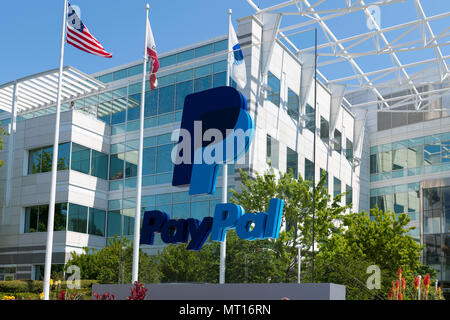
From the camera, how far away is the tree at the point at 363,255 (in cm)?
2581

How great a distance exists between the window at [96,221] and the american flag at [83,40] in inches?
587

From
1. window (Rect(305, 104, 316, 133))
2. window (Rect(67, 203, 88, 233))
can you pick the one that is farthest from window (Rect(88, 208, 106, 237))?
window (Rect(305, 104, 316, 133))

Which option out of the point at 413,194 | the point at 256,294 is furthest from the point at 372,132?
the point at 256,294

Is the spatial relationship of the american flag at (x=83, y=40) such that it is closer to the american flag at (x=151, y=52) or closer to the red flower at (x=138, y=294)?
the american flag at (x=151, y=52)

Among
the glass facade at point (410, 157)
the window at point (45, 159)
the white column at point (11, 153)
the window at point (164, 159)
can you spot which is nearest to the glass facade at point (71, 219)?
the white column at point (11, 153)

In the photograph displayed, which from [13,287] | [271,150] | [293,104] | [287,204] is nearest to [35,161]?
[13,287]

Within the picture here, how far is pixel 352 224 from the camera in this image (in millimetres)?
32312

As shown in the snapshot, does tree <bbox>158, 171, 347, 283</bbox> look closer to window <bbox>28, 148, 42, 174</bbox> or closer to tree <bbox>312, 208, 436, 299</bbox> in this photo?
tree <bbox>312, 208, 436, 299</bbox>

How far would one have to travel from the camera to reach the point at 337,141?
40.2 m

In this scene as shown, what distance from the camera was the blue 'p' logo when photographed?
2036 cm

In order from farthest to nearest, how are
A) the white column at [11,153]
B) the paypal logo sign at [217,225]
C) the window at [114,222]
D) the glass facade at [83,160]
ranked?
the white column at [11,153] < the glass facade at [83,160] < the window at [114,222] < the paypal logo sign at [217,225]

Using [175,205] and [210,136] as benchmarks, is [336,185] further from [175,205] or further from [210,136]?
[210,136]

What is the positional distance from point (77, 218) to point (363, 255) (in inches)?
732

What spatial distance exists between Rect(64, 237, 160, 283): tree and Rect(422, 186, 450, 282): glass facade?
82.9 feet
